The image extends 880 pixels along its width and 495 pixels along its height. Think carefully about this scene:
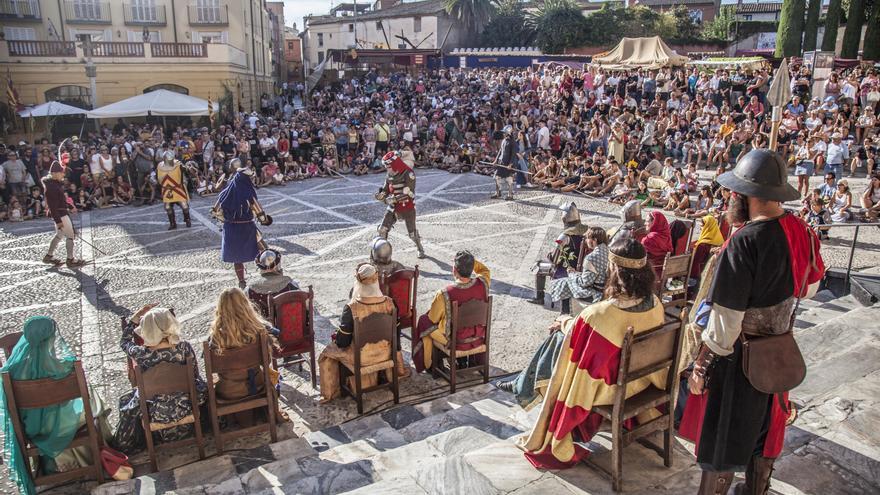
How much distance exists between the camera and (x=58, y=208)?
10.2 m

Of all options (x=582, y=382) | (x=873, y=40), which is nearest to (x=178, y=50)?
(x=873, y=40)

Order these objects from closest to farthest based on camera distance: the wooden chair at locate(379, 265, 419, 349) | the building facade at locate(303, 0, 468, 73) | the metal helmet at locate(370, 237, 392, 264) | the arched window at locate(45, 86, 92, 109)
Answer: the wooden chair at locate(379, 265, 419, 349) < the metal helmet at locate(370, 237, 392, 264) < the arched window at locate(45, 86, 92, 109) < the building facade at locate(303, 0, 468, 73)

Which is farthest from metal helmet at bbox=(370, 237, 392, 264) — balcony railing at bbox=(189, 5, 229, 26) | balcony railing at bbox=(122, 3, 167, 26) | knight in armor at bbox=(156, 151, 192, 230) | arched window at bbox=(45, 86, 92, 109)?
balcony railing at bbox=(122, 3, 167, 26)

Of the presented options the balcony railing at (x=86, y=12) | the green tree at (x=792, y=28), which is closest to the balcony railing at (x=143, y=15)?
the balcony railing at (x=86, y=12)

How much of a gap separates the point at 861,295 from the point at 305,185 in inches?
542

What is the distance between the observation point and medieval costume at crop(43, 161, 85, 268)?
33.0 feet

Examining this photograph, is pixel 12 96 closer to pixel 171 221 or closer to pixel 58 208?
pixel 171 221

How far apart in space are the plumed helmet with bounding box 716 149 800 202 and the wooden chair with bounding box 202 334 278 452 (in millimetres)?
3268

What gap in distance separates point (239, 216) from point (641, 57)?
1833cm

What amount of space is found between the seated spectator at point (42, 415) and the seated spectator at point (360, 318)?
1909 mm

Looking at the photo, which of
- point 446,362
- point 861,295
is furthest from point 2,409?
point 861,295

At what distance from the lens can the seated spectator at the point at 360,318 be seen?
5336mm

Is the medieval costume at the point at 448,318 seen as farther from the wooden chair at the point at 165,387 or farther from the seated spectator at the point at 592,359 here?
the wooden chair at the point at 165,387

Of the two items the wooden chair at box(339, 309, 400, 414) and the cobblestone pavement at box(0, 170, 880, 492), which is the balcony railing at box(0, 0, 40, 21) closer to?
the cobblestone pavement at box(0, 170, 880, 492)
